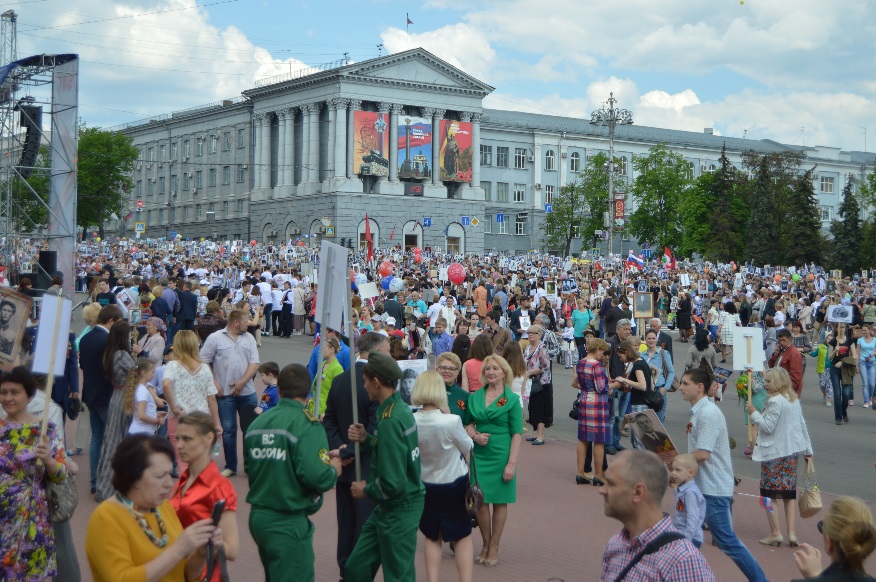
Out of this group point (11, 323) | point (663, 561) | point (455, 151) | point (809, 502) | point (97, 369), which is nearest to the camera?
point (663, 561)

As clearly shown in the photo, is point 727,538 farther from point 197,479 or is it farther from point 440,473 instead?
point 197,479

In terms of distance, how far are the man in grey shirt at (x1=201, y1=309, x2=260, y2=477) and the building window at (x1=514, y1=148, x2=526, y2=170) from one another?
3334 inches

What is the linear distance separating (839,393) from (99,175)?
263ft

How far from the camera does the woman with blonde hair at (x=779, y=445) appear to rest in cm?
984

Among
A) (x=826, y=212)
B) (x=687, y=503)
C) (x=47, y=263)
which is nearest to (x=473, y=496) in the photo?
Answer: (x=687, y=503)

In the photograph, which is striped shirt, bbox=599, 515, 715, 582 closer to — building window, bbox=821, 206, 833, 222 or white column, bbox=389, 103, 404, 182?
white column, bbox=389, 103, 404, 182

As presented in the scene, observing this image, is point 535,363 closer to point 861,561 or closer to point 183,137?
point 861,561

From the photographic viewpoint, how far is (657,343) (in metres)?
15.5

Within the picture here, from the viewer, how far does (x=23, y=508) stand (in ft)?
19.0

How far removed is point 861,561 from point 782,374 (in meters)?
5.68

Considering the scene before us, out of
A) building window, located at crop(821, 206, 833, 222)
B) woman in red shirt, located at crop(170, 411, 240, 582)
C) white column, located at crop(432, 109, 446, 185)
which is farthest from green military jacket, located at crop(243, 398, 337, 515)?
building window, located at crop(821, 206, 833, 222)

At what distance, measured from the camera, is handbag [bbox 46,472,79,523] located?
602 cm

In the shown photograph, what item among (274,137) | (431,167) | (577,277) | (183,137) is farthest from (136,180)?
(577,277)

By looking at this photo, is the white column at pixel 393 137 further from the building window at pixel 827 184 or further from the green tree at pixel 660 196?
the building window at pixel 827 184
